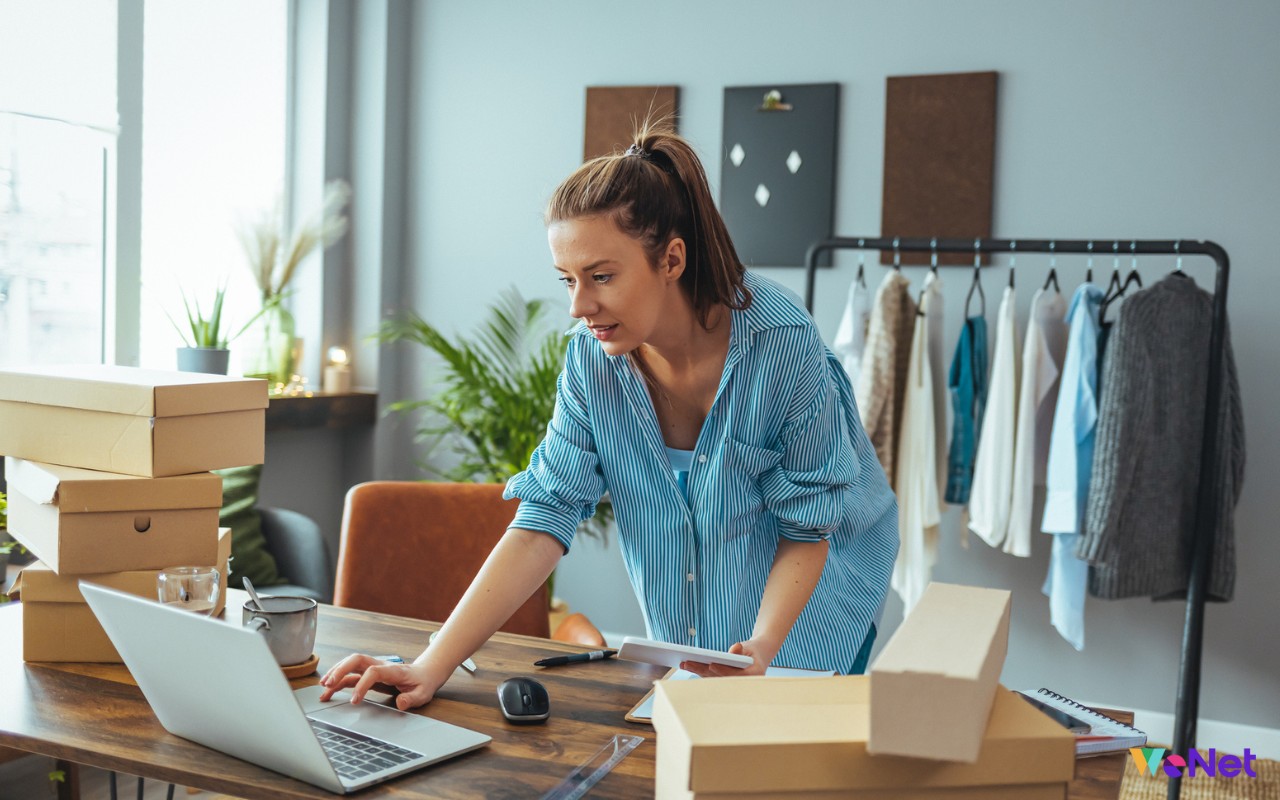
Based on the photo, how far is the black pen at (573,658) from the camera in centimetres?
154

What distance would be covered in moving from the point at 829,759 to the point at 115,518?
103 cm

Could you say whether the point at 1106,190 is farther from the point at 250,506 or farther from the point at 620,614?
the point at 250,506

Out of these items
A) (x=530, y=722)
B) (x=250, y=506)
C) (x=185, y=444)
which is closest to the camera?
(x=530, y=722)

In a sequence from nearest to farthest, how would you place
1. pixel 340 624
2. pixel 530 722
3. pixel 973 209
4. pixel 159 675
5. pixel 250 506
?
pixel 159 675, pixel 530 722, pixel 340 624, pixel 250 506, pixel 973 209

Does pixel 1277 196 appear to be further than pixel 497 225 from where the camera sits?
No

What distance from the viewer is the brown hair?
4.82 feet

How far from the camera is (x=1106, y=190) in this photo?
340cm

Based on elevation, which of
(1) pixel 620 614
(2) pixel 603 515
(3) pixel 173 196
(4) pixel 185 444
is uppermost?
(3) pixel 173 196

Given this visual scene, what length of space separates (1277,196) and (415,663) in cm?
300

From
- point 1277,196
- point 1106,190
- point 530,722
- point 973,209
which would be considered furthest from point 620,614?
point 530,722

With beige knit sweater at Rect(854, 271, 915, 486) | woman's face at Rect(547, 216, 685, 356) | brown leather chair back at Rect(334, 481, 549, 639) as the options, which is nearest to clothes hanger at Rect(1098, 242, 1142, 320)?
beige knit sweater at Rect(854, 271, 915, 486)

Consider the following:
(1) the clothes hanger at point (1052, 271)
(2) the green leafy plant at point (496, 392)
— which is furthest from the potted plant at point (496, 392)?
(1) the clothes hanger at point (1052, 271)

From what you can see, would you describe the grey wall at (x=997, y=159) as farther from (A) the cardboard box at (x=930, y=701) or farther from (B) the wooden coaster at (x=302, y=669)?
(A) the cardboard box at (x=930, y=701)

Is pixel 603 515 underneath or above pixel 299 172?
underneath
